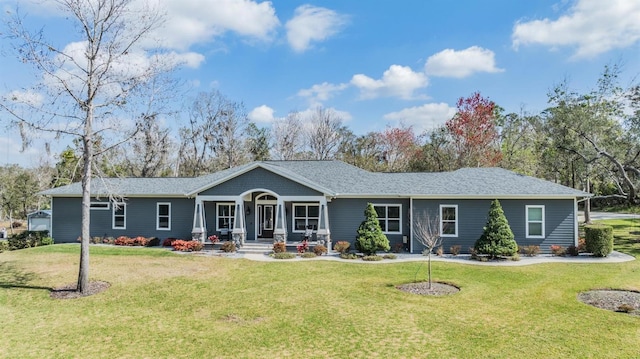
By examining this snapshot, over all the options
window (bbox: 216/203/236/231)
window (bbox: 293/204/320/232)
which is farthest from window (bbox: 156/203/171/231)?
window (bbox: 293/204/320/232)

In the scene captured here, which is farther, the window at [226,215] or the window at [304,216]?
the window at [226,215]

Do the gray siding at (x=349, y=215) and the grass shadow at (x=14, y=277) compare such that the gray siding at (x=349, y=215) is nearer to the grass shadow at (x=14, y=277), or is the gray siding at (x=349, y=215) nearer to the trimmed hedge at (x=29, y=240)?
the grass shadow at (x=14, y=277)

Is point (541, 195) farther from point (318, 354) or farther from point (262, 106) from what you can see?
point (262, 106)

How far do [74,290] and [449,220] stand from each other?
1668cm

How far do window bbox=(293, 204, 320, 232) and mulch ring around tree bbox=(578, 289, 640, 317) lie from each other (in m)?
13.5

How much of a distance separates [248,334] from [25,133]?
10092 mm

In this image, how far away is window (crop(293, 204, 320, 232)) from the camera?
22766mm

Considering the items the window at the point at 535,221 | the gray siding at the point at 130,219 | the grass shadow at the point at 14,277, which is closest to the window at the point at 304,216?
the gray siding at the point at 130,219

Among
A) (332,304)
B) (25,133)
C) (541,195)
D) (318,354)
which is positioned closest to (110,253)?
(25,133)

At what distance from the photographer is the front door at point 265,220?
2348 centimetres

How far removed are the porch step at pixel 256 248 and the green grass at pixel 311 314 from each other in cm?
369

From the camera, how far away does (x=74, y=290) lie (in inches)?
522

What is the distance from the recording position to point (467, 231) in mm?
20297

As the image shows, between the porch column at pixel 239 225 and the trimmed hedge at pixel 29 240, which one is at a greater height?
the porch column at pixel 239 225
